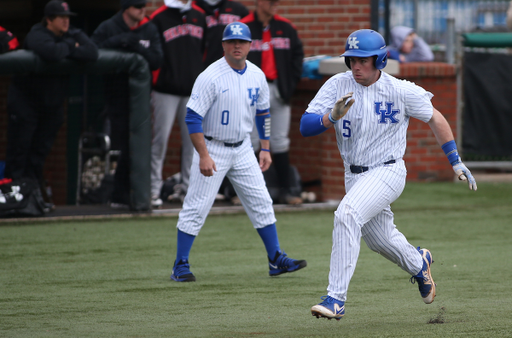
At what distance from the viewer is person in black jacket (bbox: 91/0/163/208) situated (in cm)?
816

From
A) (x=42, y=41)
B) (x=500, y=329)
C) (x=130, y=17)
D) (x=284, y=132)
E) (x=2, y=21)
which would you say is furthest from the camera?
(x=2, y=21)

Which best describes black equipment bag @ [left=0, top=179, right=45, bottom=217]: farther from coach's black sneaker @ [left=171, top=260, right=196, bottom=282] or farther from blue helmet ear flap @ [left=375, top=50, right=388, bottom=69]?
blue helmet ear flap @ [left=375, top=50, right=388, bottom=69]

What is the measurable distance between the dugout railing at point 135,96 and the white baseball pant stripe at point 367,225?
4075mm

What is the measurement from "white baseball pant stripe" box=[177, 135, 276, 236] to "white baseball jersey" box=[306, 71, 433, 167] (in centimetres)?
152

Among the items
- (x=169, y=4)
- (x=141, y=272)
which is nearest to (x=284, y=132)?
A: (x=169, y=4)

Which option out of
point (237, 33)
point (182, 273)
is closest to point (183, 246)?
point (182, 273)

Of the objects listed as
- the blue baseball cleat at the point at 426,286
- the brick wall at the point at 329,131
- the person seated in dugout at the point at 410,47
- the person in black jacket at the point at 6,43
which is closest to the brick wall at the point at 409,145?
the brick wall at the point at 329,131

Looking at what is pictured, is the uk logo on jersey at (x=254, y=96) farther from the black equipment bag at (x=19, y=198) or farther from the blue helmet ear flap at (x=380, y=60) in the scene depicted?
the black equipment bag at (x=19, y=198)

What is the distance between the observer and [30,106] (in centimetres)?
789

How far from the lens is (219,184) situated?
5969mm

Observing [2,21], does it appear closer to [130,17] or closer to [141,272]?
[130,17]

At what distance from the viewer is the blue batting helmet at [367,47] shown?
4359mm

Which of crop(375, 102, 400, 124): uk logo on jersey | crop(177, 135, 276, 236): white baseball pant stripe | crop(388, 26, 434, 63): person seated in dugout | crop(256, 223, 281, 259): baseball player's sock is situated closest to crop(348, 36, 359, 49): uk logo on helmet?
crop(375, 102, 400, 124): uk logo on jersey

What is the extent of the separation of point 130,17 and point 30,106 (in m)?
1.47
